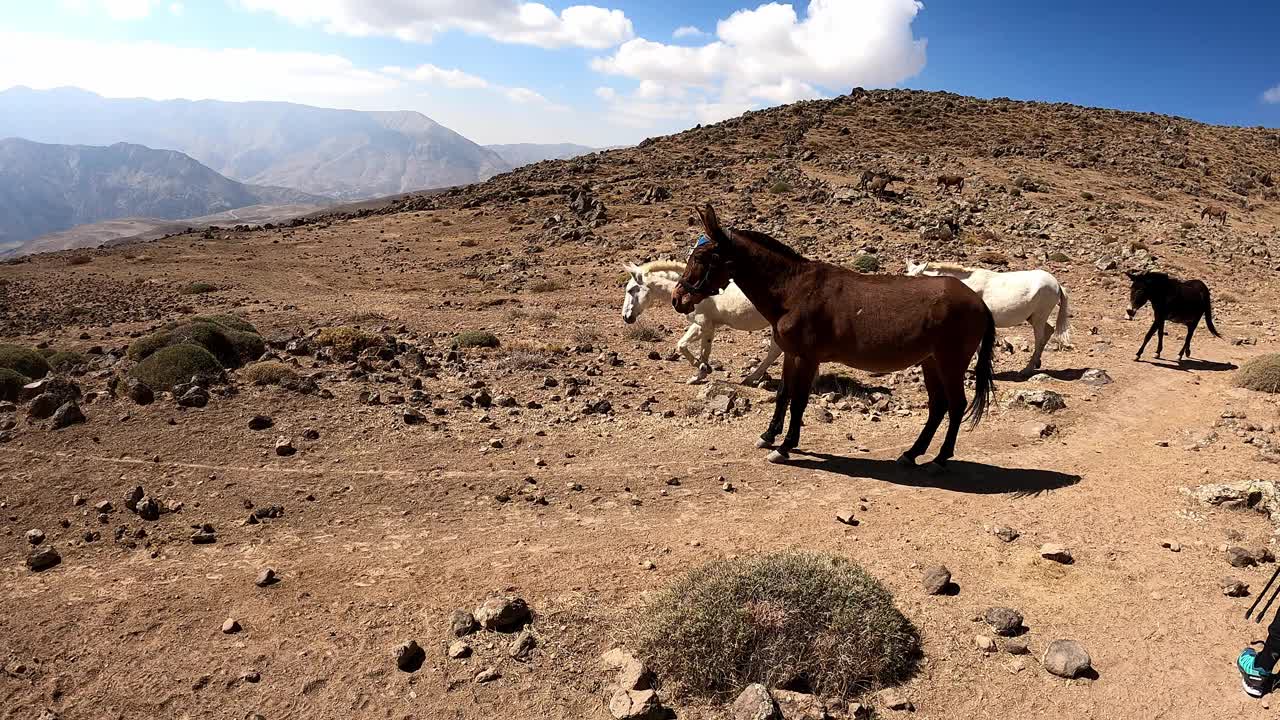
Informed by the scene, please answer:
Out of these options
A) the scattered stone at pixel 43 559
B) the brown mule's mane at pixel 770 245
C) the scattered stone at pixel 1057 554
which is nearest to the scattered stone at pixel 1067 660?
the scattered stone at pixel 1057 554

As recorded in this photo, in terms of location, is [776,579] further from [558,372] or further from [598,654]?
[558,372]

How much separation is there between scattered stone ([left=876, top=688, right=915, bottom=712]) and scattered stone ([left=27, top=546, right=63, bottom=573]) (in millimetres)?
6566

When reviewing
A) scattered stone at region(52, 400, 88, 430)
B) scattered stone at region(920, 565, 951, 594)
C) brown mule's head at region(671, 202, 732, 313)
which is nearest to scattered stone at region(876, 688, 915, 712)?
scattered stone at region(920, 565, 951, 594)

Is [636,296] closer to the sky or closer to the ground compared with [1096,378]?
closer to the sky

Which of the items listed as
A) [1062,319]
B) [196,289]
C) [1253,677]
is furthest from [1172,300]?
[196,289]

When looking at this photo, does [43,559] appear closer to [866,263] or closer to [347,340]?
[347,340]

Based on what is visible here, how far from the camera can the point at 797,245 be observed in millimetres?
25312

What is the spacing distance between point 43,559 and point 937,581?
23.8ft

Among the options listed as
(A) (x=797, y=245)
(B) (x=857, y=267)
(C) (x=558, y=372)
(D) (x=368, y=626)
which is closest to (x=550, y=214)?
(A) (x=797, y=245)

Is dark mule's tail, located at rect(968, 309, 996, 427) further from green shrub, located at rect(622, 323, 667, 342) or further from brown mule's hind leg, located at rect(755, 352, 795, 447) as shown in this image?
green shrub, located at rect(622, 323, 667, 342)

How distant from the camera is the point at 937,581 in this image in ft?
16.5

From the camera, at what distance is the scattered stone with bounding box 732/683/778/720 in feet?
12.2

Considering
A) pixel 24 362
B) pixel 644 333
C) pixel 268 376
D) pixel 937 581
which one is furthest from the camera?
pixel 644 333

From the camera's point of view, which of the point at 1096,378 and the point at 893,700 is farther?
the point at 1096,378
